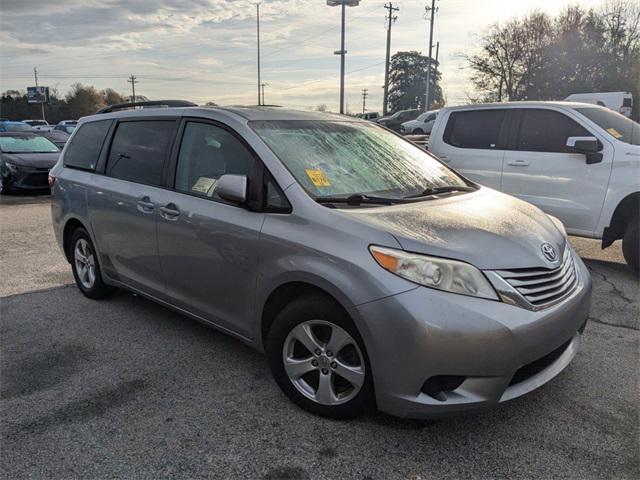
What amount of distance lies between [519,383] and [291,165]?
1.73 metres

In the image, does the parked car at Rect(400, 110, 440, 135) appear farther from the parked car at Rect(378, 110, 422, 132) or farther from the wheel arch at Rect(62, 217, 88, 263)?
the wheel arch at Rect(62, 217, 88, 263)

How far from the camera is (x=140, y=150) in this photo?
4.09 meters

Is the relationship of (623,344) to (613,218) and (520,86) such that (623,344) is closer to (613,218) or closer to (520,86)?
(613,218)

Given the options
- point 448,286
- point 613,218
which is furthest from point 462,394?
point 613,218

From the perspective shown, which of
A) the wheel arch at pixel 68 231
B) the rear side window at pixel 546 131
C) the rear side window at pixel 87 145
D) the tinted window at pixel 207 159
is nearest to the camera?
the tinted window at pixel 207 159

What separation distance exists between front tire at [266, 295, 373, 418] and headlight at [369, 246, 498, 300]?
0.37 m

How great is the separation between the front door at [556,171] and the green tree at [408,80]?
243 ft

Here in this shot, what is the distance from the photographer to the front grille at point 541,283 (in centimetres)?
252

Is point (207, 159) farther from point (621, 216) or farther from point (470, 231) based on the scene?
point (621, 216)

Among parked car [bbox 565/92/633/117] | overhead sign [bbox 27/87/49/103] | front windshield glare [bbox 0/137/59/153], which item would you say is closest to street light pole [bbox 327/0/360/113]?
parked car [bbox 565/92/633/117]

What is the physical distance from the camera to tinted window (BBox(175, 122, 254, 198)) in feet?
10.8

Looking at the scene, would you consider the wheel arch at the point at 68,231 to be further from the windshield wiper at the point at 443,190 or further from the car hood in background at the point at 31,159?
the car hood in background at the point at 31,159

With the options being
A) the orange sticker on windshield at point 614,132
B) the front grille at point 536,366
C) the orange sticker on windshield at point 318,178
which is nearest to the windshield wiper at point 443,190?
the orange sticker on windshield at point 318,178

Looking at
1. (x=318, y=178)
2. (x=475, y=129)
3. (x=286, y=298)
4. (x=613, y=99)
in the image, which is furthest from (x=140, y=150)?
(x=613, y=99)
